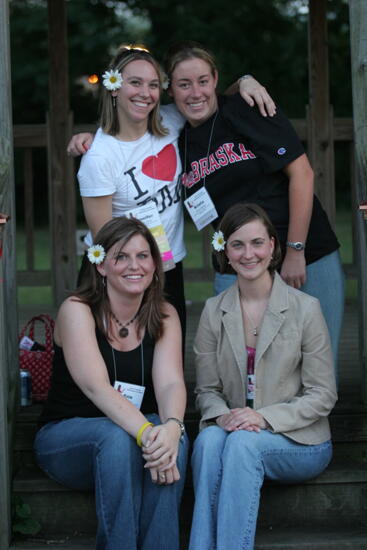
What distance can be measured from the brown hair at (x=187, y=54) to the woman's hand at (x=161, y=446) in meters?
1.47

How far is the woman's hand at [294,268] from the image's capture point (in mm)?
3557

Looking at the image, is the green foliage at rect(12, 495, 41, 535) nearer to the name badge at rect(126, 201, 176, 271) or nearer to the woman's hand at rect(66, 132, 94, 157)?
the name badge at rect(126, 201, 176, 271)

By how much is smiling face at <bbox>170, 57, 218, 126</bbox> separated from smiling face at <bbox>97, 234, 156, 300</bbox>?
633mm

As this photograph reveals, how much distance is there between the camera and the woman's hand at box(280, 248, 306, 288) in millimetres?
3557

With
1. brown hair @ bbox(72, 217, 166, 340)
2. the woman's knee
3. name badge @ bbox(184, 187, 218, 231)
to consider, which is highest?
name badge @ bbox(184, 187, 218, 231)

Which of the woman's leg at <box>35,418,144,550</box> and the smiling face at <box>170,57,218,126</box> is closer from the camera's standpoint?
the woman's leg at <box>35,418,144,550</box>

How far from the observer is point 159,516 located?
305 cm

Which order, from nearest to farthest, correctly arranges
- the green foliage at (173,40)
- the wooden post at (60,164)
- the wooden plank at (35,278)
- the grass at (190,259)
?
1. the wooden post at (60,164)
2. the wooden plank at (35,278)
3. the grass at (190,259)
4. the green foliage at (173,40)

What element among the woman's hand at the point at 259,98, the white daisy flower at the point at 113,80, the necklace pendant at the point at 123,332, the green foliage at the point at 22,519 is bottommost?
the green foliage at the point at 22,519

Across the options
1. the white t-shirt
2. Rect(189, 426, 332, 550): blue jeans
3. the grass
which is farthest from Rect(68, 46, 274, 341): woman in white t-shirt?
the grass

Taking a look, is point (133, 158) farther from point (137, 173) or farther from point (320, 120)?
point (320, 120)

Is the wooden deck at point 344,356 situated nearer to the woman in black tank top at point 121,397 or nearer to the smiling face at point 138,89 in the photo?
the woman in black tank top at point 121,397

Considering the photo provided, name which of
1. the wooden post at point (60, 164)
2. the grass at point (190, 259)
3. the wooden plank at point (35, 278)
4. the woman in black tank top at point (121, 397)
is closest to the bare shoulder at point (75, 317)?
the woman in black tank top at point (121, 397)

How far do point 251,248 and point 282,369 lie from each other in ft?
1.56
